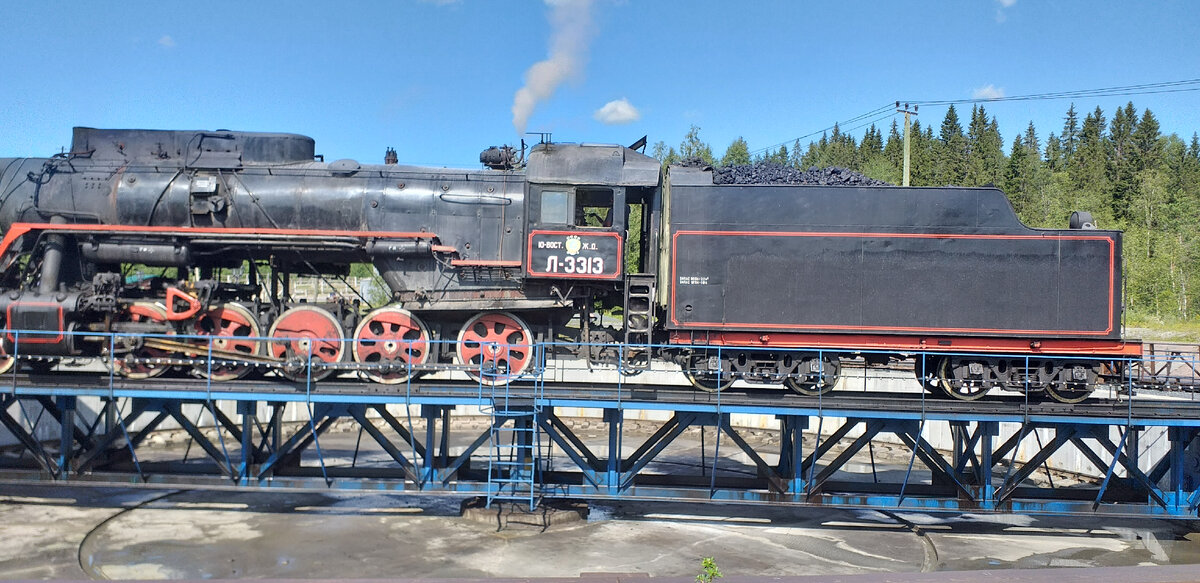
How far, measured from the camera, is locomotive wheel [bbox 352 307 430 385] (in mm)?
13320

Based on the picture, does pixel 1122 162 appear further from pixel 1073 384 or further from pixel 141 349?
pixel 141 349

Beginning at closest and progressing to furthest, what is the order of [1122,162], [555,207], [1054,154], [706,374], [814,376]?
1. [814,376]
2. [706,374]
3. [555,207]
4. [1122,162]
5. [1054,154]

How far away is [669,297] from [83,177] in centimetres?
993

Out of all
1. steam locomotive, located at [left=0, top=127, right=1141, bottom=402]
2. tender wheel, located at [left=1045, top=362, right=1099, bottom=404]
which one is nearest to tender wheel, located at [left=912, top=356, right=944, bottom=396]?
steam locomotive, located at [left=0, top=127, right=1141, bottom=402]

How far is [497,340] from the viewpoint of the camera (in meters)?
13.5

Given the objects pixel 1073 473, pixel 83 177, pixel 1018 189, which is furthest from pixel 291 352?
pixel 1018 189

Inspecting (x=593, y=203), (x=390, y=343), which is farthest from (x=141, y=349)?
(x=593, y=203)

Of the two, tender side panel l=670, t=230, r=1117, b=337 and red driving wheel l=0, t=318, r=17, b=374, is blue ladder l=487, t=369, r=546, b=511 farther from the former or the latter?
red driving wheel l=0, t=318, r=17, b=374

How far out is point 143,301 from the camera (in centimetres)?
1332

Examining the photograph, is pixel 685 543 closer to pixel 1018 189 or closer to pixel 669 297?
pixel 669 297

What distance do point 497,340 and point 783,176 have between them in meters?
5.45

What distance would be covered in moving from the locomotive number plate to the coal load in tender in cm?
210

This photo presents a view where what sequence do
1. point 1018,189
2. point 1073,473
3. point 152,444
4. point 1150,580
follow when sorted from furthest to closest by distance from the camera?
point 1018,189 → point 152,444 → point 1073,473 → point 1150,580

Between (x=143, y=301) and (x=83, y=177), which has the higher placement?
(x=83, y=177)
